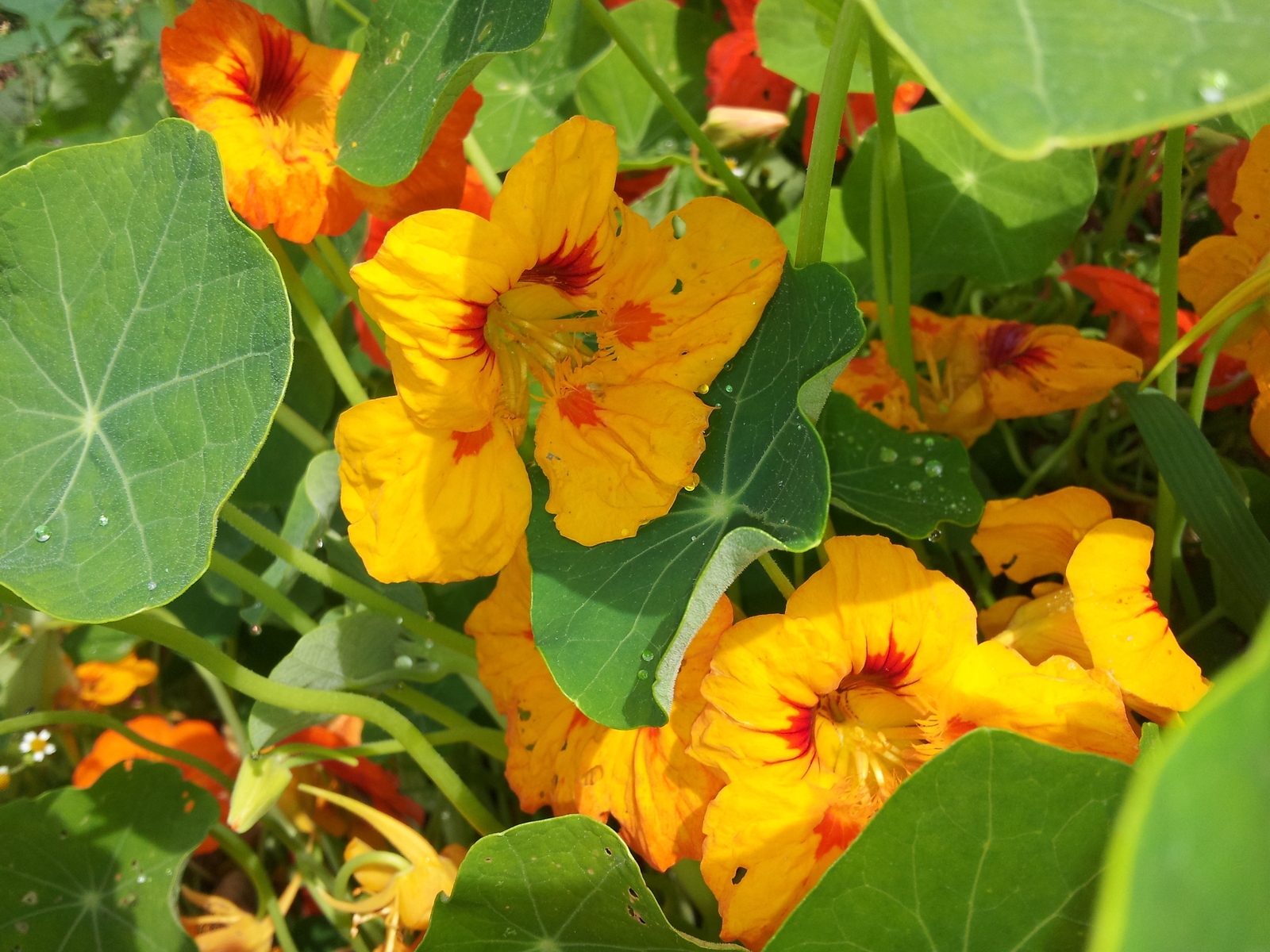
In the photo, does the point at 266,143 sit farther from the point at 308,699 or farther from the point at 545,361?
the point at 308,699

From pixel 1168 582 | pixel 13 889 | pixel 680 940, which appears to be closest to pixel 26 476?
pixel 13 889

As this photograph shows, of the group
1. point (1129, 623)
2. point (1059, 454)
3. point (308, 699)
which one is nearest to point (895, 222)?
point (1059, 454)

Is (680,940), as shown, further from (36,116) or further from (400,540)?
(36,116)

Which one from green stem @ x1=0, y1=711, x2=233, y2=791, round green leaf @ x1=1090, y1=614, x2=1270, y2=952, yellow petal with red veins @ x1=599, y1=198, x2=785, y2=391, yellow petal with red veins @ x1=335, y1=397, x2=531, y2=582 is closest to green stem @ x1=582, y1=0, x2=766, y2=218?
yellow petal with red veins @ x1=599, y1=198, x2=785, y2=391

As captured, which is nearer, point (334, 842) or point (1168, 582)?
point (1168, 582)

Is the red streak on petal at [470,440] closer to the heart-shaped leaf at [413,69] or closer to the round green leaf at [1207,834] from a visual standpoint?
the heart-shaped leaf at [413,69]

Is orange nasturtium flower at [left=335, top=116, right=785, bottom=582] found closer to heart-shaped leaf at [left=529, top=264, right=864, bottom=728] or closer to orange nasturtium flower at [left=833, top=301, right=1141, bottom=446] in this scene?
heart-shaped leaf at [left=529, top=264, right=864, bottom=728]

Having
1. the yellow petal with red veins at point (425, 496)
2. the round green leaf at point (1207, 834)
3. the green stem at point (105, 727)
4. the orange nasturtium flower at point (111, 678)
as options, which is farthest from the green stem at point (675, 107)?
the orange nasturtium flower at point (111, 678)
